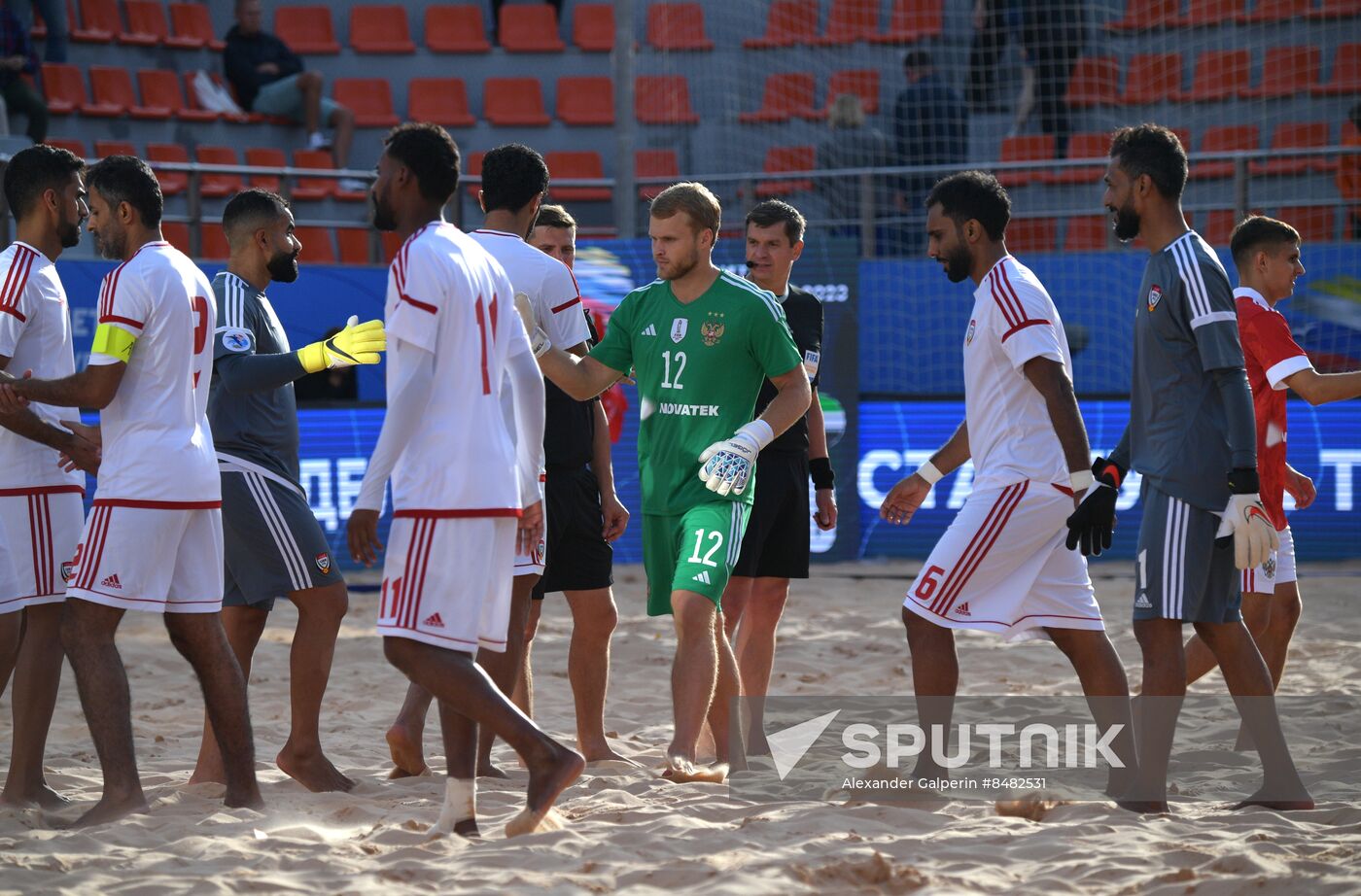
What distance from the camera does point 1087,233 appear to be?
13.8 metres

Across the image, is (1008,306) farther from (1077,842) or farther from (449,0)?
(449,0)

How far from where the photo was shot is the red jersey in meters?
5.60

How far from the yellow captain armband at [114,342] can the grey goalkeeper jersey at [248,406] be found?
59 cm

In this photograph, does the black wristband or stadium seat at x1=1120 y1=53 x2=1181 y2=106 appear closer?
the black wristband

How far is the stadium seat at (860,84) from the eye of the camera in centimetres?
1630

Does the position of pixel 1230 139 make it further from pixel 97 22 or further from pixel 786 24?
pixel 97 22

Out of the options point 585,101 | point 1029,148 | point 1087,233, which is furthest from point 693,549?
point 585,101

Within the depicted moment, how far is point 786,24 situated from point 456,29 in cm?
423

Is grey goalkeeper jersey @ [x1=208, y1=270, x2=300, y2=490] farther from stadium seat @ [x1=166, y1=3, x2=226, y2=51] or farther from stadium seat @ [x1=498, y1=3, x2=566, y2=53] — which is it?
stadium seat @ [x1=498, y1=3, x2=566, y2=53]

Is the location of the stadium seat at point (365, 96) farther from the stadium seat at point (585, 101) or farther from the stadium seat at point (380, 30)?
the stadium seat at point (585, 101)

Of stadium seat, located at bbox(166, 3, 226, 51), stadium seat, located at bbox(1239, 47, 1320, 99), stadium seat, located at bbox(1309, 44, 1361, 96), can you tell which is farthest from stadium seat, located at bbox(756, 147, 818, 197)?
stadium seat, located at bbox(166, 3, 226, 51)

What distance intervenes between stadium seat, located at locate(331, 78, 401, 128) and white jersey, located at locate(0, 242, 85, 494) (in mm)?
12377

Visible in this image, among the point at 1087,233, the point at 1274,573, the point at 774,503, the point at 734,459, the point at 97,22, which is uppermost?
the point at 97,22

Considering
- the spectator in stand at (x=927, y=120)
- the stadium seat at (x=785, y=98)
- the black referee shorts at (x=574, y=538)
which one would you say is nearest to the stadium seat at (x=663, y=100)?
the stadium seat at (x=785, y=98)
